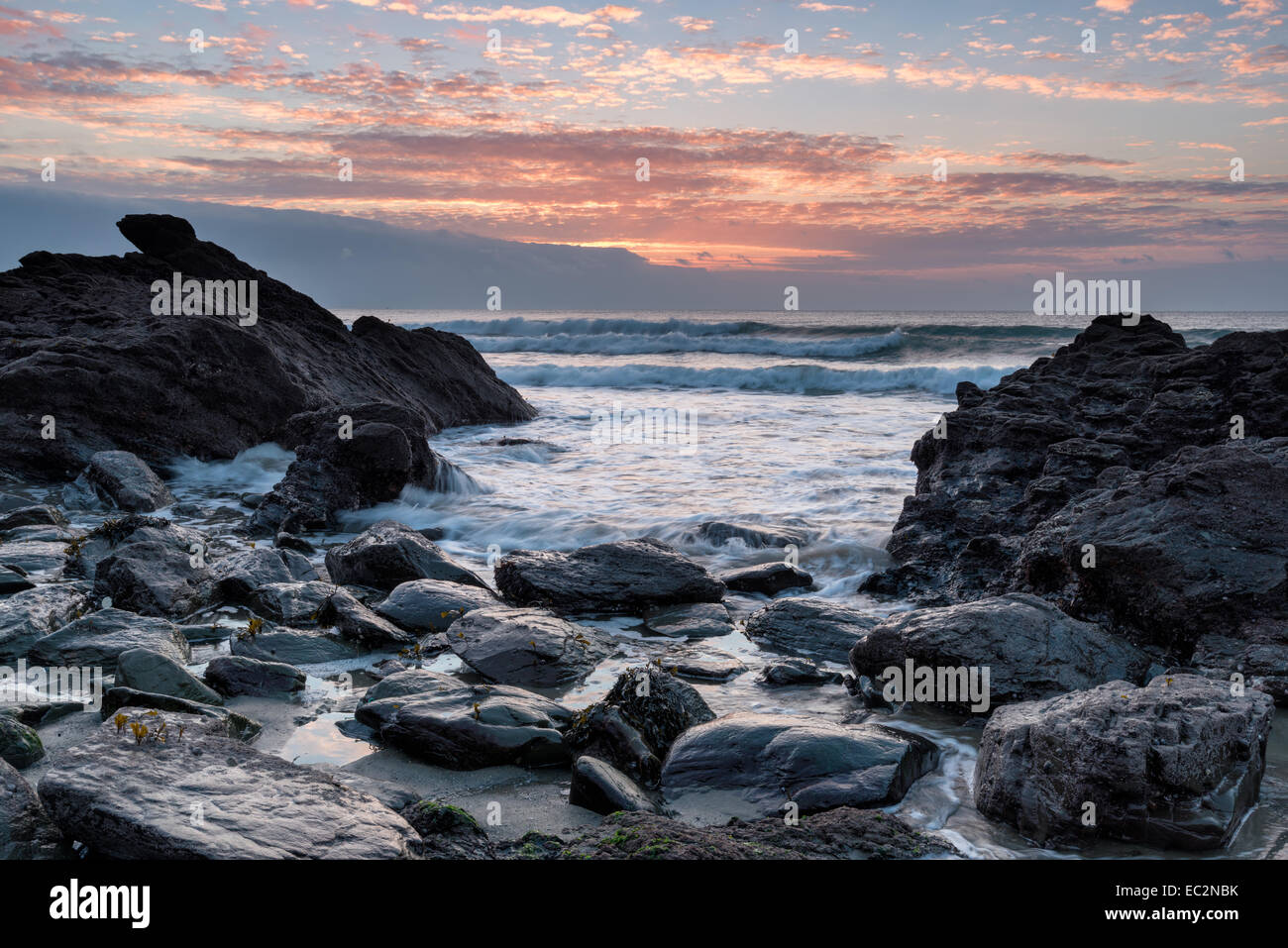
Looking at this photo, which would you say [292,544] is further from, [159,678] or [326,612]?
[159,678]

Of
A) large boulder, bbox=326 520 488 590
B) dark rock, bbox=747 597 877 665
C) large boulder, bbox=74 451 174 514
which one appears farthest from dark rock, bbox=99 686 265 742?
large boulder, bbox=74 451 174 514

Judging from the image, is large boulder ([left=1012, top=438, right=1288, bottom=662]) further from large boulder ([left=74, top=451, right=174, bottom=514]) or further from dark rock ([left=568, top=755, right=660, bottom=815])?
large boulder ([left=74, top=451, right=174, bottom=514])

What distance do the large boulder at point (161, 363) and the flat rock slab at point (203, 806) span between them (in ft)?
27.6

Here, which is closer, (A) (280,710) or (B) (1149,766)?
(B) (1149,766)

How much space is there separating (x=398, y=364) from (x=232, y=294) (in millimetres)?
3058

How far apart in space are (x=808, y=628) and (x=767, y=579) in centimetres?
129

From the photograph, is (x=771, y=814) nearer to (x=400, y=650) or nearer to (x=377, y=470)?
(x=400, y=650)

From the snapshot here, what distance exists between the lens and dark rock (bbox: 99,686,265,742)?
398 centimetres

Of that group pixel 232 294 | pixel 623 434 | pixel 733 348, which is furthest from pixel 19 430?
pixel 733 348

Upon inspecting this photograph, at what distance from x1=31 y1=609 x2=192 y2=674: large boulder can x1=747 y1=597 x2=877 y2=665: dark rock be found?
143 inches
